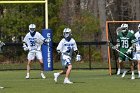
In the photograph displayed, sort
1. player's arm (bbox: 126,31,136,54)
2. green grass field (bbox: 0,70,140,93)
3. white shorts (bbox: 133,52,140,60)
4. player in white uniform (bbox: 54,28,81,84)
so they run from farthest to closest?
player's arm (bbox: 126,31,136,54) < white shorts (bbox: 133,52,140,60) < player in white uniform (bbox: 54,28,81,84) < green grass field (bbox: 0,70,140,93)

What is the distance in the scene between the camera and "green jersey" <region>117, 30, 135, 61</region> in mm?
23234

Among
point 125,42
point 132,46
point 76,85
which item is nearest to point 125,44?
point 125,42

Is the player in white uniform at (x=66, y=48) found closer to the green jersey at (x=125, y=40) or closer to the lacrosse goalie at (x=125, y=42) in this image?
the lacrosse goalie at (x=125, y=42)

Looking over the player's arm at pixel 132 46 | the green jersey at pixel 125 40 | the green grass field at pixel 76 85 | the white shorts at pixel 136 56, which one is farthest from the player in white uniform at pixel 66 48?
the green jersey at pixel 125 40

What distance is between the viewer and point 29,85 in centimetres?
1984

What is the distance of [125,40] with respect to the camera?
23.4 m

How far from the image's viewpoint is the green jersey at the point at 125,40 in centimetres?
2323

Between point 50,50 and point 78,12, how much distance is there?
15750 millimetres

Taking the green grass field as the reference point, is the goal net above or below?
above

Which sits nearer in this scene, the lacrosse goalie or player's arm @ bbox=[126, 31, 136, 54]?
player's arm @ bbox=[126, 31, 136, 54]

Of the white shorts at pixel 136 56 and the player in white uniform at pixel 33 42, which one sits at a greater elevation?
the player in white uniform at pixel 33 42

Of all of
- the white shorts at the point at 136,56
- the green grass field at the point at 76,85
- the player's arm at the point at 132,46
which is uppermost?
the player's arm at the point at 132,46

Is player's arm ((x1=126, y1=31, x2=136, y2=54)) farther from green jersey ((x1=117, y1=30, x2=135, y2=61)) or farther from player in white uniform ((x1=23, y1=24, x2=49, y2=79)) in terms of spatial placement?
player in white uniform ((x1=23, y1=24, x2=49, y2=79))

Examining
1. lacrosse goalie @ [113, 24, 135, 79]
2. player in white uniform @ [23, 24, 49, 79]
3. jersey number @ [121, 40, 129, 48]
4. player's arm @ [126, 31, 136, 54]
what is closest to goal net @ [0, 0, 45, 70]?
player in white uniform @ [23, 24, 49, 79]
